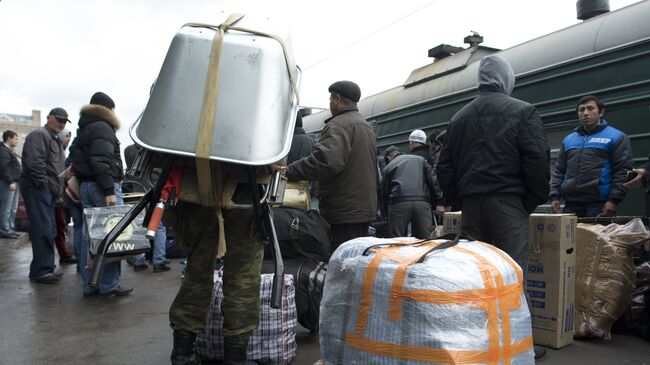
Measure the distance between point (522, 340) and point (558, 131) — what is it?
364 centimetres

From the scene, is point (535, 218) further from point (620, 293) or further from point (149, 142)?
point (149, 142)

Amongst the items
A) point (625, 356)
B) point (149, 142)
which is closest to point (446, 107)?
point (625, 356)

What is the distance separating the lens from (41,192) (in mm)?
4953

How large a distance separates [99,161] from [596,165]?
399 centimetres

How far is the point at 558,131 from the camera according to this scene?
201 inches

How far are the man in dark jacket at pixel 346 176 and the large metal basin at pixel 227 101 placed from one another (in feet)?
3.92

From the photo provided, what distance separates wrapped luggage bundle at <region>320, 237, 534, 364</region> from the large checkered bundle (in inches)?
20.9

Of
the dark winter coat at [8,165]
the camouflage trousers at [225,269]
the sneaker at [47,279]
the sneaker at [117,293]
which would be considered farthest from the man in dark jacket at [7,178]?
the camouflage trousers at [225,269]

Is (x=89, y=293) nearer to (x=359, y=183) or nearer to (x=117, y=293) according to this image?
(x=117, y=293)

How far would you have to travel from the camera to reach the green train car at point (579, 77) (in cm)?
434

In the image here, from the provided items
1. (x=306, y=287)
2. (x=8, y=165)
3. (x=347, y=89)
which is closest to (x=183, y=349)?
(x=306, y=287)

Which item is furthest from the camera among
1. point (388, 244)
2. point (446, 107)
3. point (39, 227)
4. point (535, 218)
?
point (446, 107)

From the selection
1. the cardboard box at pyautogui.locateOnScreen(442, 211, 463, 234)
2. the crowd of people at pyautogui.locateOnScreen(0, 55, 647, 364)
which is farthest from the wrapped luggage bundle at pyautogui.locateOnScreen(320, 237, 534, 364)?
the cardboard box at pyautogui.locateOnScreen(442, 211, 463, 234)

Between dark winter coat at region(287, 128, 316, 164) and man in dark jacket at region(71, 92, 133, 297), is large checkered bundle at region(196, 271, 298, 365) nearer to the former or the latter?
dark winter coat at region(287, 128, 316, 164)
